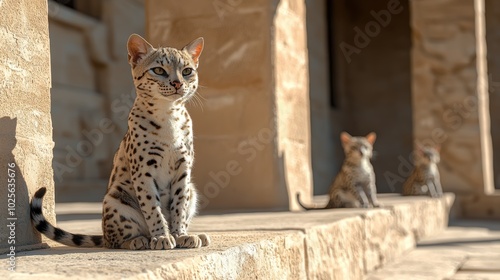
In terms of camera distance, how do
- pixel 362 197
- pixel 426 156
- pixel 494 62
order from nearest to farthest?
pixel 362 197
pixel 426 156
pixel 494 62

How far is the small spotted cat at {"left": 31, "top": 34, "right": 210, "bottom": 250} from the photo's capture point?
2.59 m

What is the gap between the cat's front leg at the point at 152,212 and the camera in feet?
8.17

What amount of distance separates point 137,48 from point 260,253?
92 centimetres

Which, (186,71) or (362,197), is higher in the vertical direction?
(186,71)

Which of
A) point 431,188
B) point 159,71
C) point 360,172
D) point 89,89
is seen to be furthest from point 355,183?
point 89,89

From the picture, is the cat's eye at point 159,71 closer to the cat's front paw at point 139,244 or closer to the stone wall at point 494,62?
the cat's front paw at point 139,244

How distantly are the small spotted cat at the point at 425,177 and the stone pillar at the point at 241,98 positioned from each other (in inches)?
94.1

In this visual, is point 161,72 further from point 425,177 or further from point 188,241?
point 425,177

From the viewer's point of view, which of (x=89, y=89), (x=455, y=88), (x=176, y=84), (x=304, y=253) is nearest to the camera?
(x=176, y=84)

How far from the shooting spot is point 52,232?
8.80ft

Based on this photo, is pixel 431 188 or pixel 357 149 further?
pixel 431 188

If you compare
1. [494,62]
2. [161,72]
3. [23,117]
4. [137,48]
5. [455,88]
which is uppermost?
[494,62]

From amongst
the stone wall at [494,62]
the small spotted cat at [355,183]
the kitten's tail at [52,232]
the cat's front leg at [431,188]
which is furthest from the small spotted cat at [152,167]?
the stone wall at [494,62]

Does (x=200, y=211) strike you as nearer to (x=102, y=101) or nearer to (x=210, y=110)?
(x=210, y=110)
